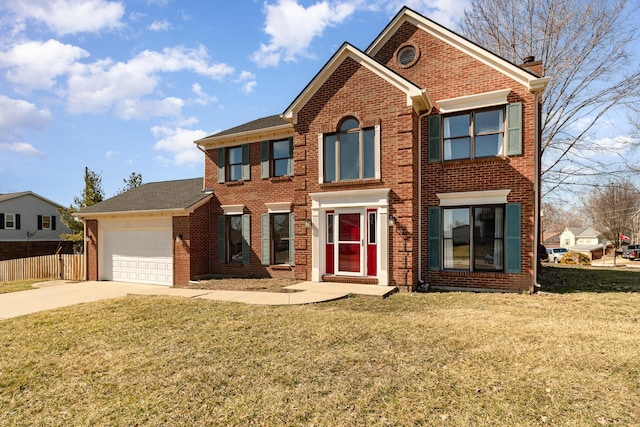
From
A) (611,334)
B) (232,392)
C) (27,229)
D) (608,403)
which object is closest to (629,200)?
(611,334)

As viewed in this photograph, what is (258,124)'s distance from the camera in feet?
49.7

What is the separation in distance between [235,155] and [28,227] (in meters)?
30.4

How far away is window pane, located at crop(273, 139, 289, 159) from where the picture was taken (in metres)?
13.9

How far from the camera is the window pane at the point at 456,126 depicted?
1095cm

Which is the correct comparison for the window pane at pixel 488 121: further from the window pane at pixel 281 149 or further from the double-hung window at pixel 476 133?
the window pane at pixel 281 149

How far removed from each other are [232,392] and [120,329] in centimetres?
399

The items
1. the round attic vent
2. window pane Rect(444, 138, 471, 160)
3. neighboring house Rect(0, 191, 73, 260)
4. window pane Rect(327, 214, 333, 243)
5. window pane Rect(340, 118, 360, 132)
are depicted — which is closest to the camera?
window pane Rect(444, 138, 471, 160)

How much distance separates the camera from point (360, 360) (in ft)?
16.1

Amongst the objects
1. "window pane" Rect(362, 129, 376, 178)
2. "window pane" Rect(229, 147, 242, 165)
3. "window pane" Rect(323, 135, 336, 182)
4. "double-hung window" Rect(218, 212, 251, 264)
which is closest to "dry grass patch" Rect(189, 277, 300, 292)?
"double-hung window" Rect(218, 212, 251, 264)

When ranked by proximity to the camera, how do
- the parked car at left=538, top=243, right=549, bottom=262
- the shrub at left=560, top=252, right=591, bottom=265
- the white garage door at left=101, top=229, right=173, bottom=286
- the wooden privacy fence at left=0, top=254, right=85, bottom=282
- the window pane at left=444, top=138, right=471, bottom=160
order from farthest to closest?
the shrub at left=560, top=252, right=591, bottom=265
the wooden privacy fence at left=0, top=254, right=85, bottom=282
the parked car at left=538, top=243, right=549, bottom=262
the white garage door at left=101, top=229, right=173, bottom=286
the window pane at left=444, top=138, right=471, bottom=160

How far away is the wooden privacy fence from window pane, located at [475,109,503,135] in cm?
1816

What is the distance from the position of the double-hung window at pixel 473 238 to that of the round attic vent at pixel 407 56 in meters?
5.39

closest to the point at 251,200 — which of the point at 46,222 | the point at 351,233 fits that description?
the point at 351,233

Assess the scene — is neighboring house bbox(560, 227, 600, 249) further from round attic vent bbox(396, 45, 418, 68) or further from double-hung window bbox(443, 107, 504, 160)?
round attic vent bbox(396, 45, 418, 68)
